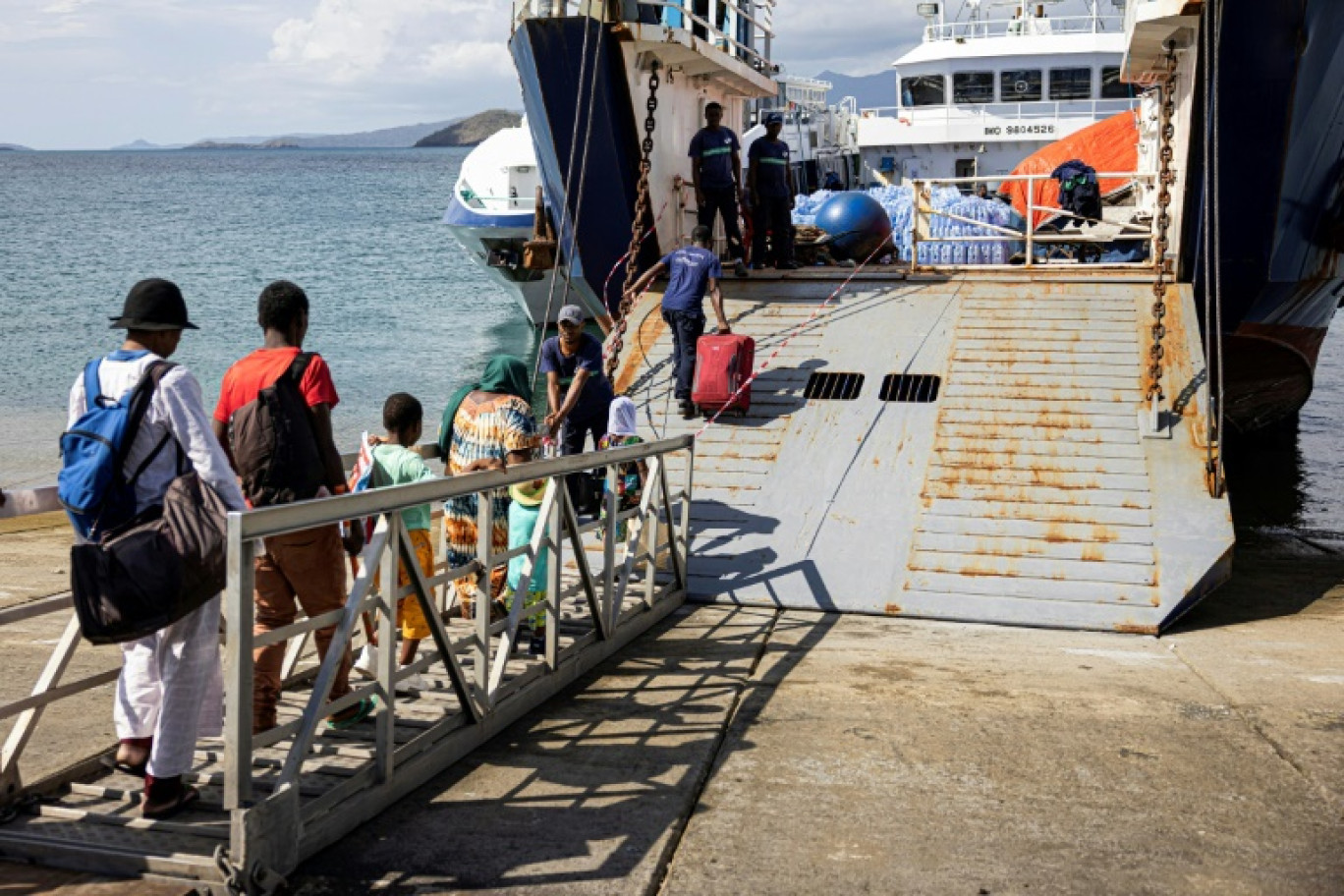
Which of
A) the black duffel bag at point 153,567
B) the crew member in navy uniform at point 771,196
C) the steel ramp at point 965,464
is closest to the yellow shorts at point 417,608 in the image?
the black duffel bag at point 153,567

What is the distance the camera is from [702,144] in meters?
12.6

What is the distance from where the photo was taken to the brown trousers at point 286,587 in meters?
4.82

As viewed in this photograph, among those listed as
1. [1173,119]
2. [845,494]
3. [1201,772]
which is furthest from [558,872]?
[1173,119]

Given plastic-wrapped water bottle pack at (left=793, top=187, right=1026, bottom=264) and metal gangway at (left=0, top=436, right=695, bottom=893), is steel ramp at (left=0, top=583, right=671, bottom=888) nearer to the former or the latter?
metal gangway at (left=0, top=436, right=695, bottom=893)

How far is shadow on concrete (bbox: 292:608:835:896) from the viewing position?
13.5ft

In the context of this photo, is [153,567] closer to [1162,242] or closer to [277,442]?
[277,442]

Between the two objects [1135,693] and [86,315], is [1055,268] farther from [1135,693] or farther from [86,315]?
[86,315]

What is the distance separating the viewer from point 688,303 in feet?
33.7

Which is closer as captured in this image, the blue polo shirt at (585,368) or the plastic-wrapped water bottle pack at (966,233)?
the blue polo shirt at (585,368)

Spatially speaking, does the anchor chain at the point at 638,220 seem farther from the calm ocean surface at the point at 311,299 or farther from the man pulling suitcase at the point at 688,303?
the calm ocean surface at the point at 311,299

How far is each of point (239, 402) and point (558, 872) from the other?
206 cm

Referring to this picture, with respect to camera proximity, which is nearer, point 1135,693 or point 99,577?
point 99,577

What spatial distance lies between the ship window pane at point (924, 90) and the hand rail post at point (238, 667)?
2991 cm

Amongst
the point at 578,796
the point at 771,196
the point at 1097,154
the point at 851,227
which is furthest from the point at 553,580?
the point at 1097,154
